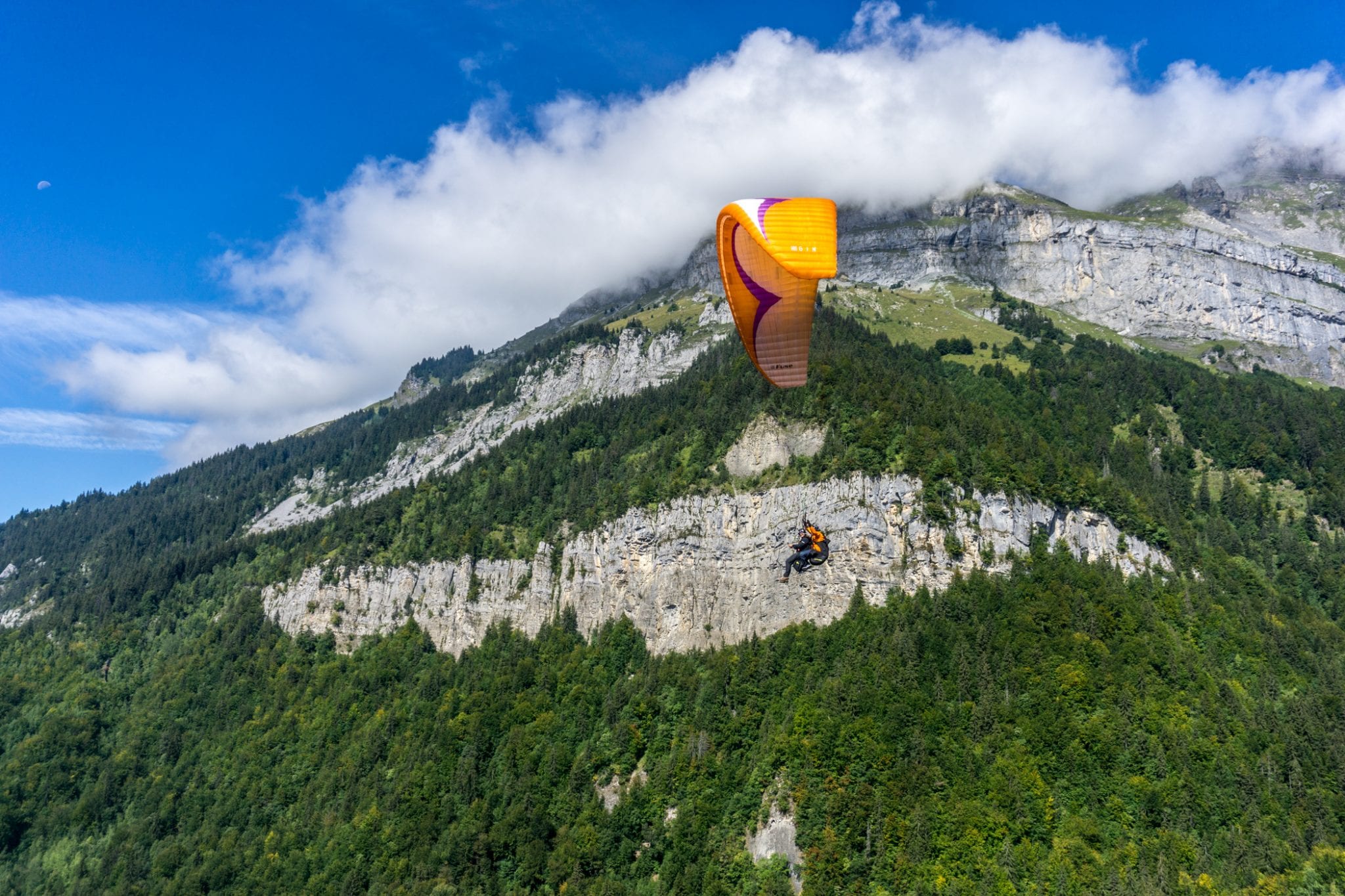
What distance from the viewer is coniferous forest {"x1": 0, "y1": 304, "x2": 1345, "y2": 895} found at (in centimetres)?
7206

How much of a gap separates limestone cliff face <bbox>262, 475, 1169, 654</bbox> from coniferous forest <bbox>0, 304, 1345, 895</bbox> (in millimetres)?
2686

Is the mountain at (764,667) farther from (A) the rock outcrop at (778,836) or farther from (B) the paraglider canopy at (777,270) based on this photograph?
(B) the paraglider canopy at (777,270)

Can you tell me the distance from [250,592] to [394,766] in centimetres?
5837

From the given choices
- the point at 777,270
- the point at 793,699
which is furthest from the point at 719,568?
the point at 777,270

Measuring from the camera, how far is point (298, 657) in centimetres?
13562

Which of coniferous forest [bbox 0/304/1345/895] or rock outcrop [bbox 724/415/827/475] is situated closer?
coniferous forest [bbox 0/304/1345/895]

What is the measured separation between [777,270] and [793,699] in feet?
177

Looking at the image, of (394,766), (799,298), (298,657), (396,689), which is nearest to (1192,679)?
(799,298)

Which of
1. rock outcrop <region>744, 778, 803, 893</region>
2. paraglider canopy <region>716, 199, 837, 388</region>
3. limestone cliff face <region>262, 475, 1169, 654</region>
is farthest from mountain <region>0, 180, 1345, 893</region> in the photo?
paraglider canopy <region>716, 199, 837, 388</region>

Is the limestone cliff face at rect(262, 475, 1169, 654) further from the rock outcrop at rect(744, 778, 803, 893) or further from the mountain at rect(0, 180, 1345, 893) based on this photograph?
the rock outcrop at rect(744, 778, 803, 893)

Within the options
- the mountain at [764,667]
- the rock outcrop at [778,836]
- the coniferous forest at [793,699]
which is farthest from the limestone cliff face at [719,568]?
the rock outcrop at [778,836]

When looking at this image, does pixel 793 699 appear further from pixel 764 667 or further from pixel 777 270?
pixel 777 270

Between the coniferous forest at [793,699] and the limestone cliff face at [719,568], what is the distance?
2.69 metres

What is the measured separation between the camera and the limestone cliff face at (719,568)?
96188 mm
